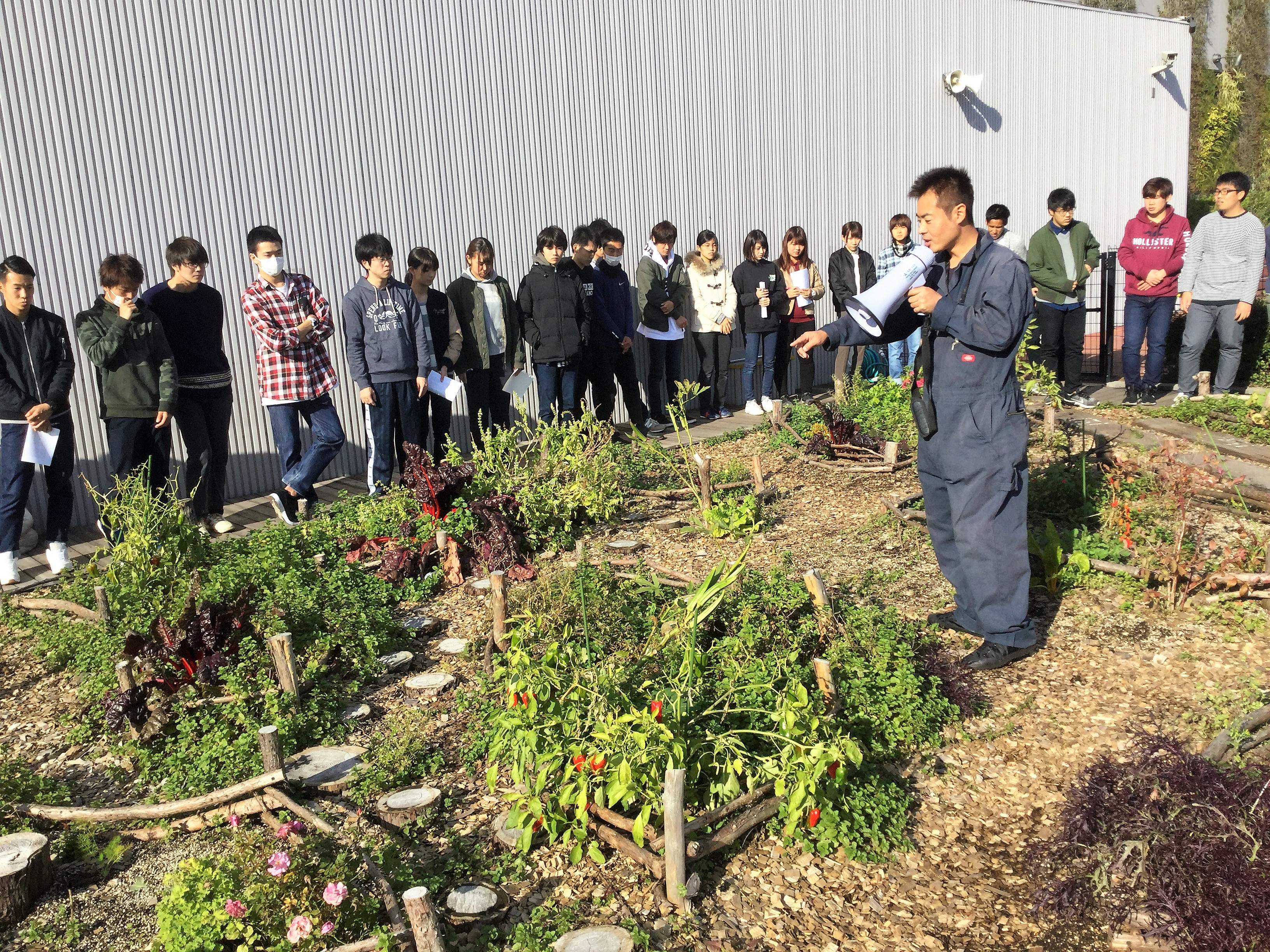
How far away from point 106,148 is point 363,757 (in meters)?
5.81

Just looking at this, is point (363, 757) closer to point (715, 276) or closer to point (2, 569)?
point (2, 569)

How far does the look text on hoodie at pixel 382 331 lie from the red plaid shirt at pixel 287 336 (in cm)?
21

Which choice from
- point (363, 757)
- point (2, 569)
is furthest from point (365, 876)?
point (2, 569)

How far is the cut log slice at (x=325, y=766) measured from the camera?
12.5 ft

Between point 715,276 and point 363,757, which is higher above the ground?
point 715,276

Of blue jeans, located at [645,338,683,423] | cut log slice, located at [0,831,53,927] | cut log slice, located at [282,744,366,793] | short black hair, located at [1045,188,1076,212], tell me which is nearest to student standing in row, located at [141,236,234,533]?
cut log slice, located at [282,744,366,793]

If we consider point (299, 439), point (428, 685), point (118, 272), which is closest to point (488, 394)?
point (299, 439)

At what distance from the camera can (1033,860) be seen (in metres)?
3.26

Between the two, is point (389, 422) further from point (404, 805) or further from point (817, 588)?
point (404, 805)

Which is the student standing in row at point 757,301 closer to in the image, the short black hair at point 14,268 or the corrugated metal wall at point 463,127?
the corrugated metal wall at point 463,127

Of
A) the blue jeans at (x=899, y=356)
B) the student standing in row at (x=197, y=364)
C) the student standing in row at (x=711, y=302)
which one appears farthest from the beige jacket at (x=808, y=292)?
the student standing in row at (x=197, y=364)

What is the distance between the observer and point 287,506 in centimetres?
712

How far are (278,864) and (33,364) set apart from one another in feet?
15.0

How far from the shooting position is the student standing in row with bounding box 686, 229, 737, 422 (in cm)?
1016
